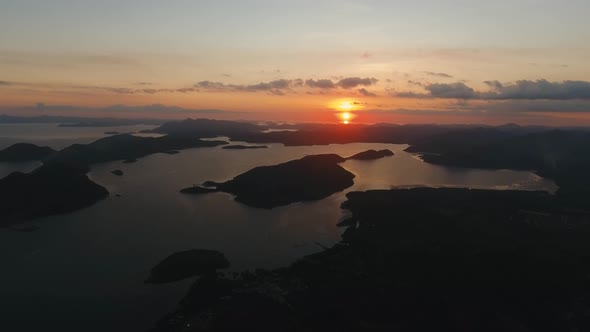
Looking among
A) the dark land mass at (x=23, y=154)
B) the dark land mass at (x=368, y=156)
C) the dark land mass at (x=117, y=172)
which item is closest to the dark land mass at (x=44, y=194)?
the dark land mass at (x=117, y=172)

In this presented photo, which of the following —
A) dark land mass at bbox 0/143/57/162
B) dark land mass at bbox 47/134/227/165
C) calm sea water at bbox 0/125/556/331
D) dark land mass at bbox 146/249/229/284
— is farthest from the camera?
dark land mass at bbox 0/143/57/162

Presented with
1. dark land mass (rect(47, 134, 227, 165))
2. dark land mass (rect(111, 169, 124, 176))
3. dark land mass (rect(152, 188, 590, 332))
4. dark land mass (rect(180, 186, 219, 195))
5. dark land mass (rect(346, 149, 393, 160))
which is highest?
dark land mass (rect(47, 134, 227, 165))

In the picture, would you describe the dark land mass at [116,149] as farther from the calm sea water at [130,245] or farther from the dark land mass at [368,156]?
the dark land mass at [368,156]

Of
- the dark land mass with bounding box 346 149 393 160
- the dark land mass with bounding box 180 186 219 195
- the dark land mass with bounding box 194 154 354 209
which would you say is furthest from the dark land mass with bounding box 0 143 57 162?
the dark land mass with bounding box 346 149 393 160

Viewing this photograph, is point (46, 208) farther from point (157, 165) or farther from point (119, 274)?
point (157, 165)

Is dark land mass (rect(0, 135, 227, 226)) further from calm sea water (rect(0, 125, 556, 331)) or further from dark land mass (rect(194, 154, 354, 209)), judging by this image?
dark land mass (rect(194, 154, 354, 209))

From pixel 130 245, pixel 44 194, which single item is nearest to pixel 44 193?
pixel 44 194
